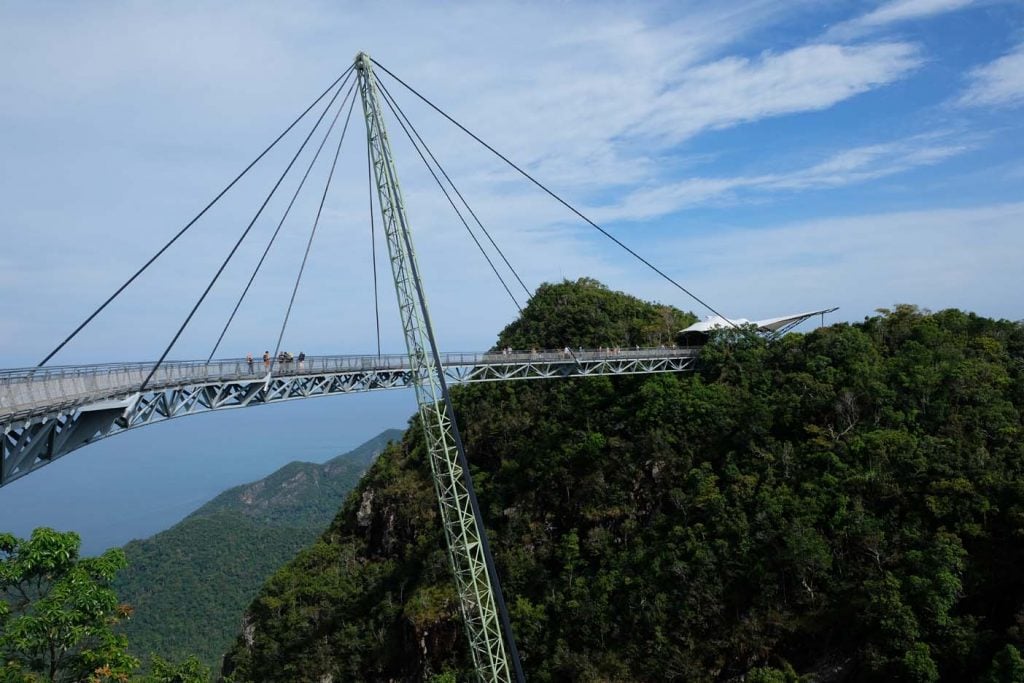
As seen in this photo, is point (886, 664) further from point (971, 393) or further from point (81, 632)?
point (81, 632)

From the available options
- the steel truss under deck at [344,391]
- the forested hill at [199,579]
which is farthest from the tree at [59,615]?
the forested hill at [199,579]

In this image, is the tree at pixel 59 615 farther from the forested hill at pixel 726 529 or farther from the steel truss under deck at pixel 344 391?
the forested hill at pixel 726 529

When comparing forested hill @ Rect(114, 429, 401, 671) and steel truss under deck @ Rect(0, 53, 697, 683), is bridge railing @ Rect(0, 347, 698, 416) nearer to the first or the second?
steel truss under deck @ Rect(0, 53, 697, 683)

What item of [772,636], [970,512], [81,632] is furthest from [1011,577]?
[81,632]

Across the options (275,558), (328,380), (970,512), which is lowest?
(275,558)

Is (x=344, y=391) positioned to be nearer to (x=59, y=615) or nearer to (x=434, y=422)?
(x=434, y=422)

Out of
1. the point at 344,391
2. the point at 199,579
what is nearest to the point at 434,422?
the point at 344,391
